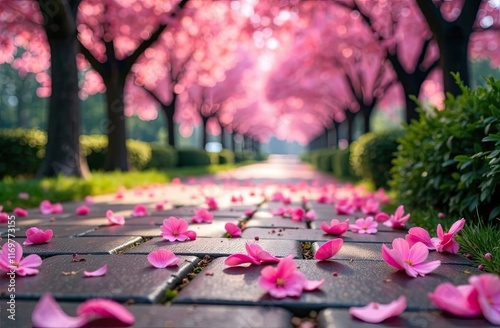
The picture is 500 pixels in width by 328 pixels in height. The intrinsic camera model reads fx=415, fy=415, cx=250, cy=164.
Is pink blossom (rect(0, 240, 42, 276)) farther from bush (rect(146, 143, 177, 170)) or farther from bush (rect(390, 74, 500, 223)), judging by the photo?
bush (rect(146, 143, 177, 170))

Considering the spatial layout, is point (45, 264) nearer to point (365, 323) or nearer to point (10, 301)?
point (10, 301)

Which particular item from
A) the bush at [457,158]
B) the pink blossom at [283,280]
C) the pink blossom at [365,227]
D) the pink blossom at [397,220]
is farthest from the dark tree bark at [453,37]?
the pink blossom at [283,280]

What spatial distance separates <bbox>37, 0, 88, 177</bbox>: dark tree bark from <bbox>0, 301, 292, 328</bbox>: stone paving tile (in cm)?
636

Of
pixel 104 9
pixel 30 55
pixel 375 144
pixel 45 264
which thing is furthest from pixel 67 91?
pixel 30 55

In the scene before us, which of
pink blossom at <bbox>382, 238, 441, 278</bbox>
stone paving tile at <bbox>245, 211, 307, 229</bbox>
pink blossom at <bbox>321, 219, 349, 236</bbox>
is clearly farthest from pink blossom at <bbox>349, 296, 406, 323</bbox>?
stone paving tile at <bbox>245, 211, 307, 229</bbox>

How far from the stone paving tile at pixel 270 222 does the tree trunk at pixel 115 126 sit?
680 centimetres

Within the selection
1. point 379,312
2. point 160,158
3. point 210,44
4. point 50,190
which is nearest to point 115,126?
point 50,190

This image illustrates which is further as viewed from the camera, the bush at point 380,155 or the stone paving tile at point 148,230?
the bush at point 380,155

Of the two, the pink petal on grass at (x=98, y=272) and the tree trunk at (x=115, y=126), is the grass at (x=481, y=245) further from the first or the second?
the tree trunk at (x=115, y=126)

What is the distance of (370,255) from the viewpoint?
2211mm

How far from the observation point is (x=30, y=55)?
580 inches

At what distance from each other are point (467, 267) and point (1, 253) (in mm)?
2090

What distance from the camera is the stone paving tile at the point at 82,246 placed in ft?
7.44

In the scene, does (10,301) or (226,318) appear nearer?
(226,318)
